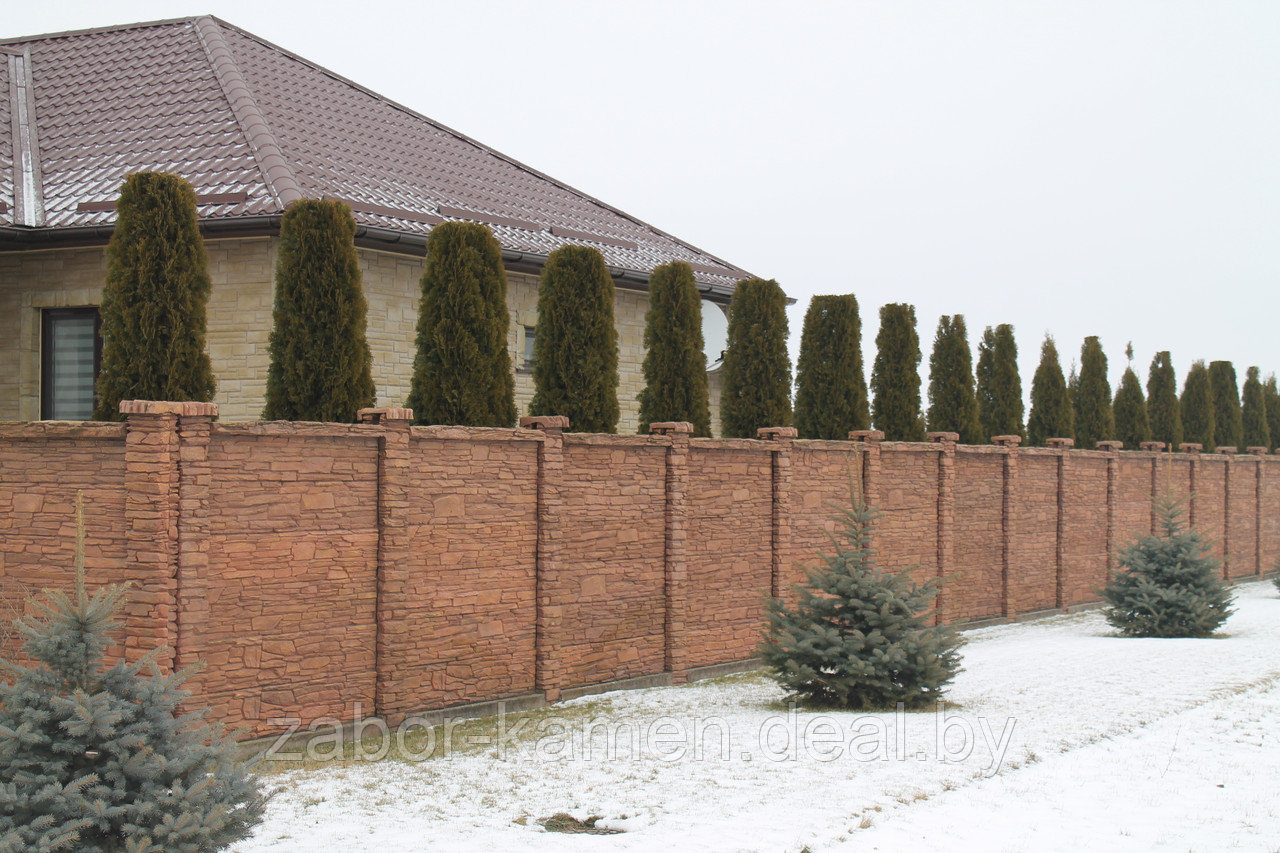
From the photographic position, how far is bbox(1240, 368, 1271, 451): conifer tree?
109ft

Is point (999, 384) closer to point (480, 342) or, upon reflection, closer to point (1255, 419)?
point (480, 342)

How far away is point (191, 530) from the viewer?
8.94m

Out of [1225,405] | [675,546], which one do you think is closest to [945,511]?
[675,546]

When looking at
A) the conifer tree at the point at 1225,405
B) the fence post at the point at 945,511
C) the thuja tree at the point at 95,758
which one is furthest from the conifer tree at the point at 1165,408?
the thuja tree at the point at 95,758

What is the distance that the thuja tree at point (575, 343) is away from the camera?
12742mm

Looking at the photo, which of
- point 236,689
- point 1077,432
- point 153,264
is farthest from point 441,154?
point 1077,432

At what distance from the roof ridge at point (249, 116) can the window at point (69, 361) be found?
8.66ft

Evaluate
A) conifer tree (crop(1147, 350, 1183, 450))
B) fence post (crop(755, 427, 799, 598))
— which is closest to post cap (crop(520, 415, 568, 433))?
fence post (crop(755, 427, 799, 598))

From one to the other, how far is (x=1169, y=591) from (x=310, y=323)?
1440 cm

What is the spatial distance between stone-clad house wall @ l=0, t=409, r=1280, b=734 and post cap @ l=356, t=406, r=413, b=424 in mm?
23

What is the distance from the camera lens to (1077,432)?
80.7 ft

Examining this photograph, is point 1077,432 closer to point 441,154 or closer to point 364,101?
point 441,154

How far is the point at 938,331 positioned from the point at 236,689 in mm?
14967

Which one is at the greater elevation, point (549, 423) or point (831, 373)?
point (831, 373)
